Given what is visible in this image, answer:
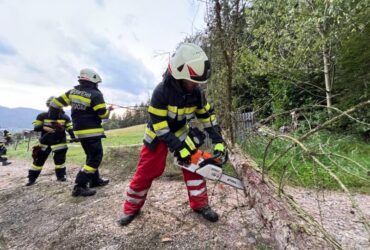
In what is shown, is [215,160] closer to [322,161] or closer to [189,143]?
[189,143]

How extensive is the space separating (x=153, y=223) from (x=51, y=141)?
3.02 m

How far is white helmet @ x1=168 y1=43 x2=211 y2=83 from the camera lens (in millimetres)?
2676

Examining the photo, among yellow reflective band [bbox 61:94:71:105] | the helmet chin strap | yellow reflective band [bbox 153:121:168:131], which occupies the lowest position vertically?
yellow reflective band [bbox 153:121:168:131]

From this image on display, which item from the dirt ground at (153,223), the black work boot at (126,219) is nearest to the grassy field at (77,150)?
the dirt ground at (153,223)

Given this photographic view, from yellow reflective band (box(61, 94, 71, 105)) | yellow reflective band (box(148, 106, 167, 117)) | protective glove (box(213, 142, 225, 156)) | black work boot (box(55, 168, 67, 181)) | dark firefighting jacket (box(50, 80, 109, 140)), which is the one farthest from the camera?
black work boot (box(55, 168, 67, 181))

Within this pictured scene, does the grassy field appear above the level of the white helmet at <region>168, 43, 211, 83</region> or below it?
below

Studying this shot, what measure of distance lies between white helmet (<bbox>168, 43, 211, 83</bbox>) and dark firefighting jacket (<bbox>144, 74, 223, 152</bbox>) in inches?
5.3

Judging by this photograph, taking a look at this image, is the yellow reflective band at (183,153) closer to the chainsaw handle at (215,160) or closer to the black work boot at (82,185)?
the chainsaw handle at (215,160)

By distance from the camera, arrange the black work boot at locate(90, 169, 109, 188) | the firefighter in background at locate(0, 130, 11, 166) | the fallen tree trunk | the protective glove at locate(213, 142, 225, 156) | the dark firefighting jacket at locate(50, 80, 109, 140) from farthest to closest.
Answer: the firefighter in background at locate(0, 130, 11, 166), the black work boot at locate(90, 169, 109, 188), the dark firefighting jacket at locate(50, 80, 109, 140), the protective glove at locate(213, 142, 225, 156), the fallen tree trunk

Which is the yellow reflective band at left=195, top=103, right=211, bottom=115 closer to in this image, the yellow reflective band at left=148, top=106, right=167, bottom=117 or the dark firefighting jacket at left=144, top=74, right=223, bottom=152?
the dark firefighting jacket at left=144, top=74, right=223, bottom=152

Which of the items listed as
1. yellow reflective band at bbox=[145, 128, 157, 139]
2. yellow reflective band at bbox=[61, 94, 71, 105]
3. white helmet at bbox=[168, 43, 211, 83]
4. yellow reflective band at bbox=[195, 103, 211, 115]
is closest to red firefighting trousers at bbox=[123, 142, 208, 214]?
yellow reflective band at bbox=[145, 128, 157, 139]

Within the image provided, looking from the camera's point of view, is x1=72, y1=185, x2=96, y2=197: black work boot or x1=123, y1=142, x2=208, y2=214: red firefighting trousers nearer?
x1=123, y1=142, x2=208, y2=214: red firefighting trousers

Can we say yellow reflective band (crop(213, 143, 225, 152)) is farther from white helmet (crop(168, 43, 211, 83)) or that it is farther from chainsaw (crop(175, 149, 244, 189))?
white helmet (crop(168, 43, 211, 83))

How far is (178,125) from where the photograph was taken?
3.11 meters
